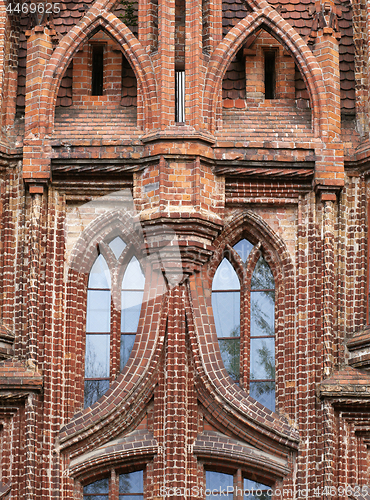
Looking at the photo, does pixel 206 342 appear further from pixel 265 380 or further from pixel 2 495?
pixel 2 495

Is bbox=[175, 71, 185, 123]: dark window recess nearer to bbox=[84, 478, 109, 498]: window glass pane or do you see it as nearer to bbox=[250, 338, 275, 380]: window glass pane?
bbox=[250, 338, 275, 380]: window glass pane

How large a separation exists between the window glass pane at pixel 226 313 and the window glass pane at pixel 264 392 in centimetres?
85

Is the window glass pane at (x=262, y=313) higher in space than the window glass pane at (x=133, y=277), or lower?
Result: lower

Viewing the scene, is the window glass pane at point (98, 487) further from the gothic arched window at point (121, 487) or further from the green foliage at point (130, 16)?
the green foliage at point (130, 16)

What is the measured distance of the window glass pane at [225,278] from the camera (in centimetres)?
2141

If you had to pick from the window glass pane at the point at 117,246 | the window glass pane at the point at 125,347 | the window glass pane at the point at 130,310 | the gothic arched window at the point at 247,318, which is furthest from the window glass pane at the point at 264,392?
the window glass pane at the point at 117,246

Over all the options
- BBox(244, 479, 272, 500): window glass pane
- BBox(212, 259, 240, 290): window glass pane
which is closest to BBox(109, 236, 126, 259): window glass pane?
BBox(212, 259, 240, 290): window glass pane

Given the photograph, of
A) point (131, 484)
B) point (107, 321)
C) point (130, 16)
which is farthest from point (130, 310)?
point (130, 16)

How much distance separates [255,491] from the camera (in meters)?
20.4

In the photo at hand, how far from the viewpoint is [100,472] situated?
20344 mm

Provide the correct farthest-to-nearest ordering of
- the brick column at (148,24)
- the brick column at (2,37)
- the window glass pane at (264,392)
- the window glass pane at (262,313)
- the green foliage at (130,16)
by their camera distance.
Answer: the green foliage at (130,16) → the brick column at (2,37) → the brick column at (148,24) → the window glass pane at (262,313) → the window glass pane at (264,392)

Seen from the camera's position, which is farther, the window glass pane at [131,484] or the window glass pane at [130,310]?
the window glass pane at [130,310]

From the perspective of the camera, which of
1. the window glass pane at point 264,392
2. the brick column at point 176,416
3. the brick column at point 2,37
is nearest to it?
the brick column at point 176,416

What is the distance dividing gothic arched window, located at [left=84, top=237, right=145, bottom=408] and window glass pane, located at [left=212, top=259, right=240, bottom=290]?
3.78 ft
